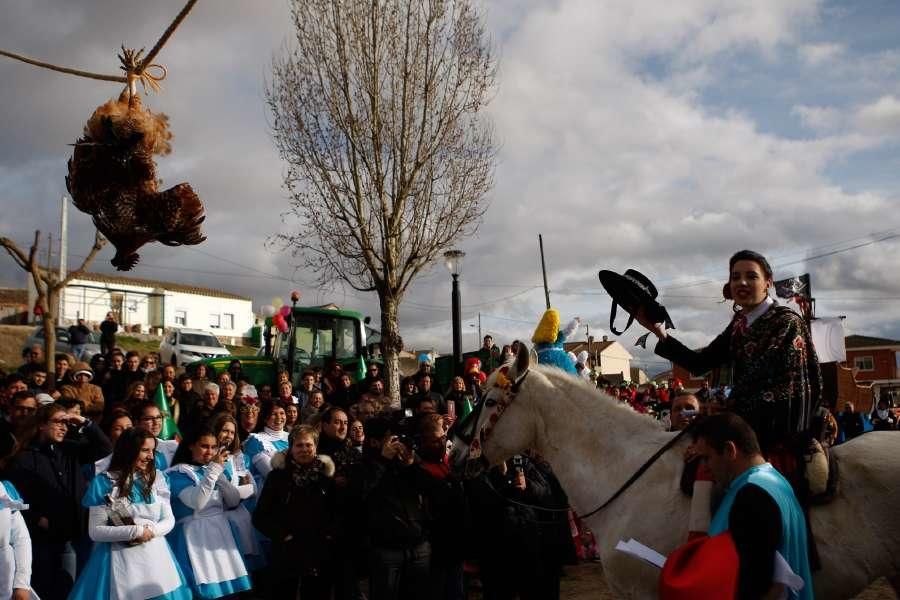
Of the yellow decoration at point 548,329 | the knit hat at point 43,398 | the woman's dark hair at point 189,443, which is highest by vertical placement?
the yellow decoration at point 548,329

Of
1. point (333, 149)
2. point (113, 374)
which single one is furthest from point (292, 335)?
point (113, 374)

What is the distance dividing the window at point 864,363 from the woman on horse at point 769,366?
212ft

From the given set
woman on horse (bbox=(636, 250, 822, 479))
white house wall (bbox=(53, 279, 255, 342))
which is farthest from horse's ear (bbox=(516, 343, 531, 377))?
white house wall (bbox=(53, 279, 255, 342))

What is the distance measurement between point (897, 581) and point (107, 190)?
435cm

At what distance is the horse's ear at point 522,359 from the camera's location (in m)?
4.89

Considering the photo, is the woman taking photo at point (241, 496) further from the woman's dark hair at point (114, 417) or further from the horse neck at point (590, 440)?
the horse neck at point (590, 440)

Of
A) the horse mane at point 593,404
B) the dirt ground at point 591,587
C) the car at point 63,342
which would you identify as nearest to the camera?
the horse mane at point 593,404

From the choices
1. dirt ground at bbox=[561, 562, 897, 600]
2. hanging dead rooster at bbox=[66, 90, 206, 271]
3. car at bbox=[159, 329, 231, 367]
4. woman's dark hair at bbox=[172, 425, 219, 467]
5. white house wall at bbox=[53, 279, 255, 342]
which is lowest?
dirt ground at bbox=[561, 562, 897, 600]

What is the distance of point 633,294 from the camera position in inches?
182

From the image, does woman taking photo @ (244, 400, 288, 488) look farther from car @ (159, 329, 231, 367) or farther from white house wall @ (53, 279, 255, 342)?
white house wall @ (53, 279, 255, 342)

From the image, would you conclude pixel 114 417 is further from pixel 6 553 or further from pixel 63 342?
pixel 63 342

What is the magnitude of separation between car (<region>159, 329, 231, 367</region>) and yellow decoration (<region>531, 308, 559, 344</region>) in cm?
1966

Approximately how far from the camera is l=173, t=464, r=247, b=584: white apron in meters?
5.78

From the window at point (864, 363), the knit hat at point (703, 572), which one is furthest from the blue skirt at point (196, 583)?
A: the window at point (864, 363)
